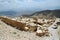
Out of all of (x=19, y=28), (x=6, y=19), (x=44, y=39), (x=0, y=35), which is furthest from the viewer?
(x=6, y=19)

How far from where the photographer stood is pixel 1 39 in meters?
15.4

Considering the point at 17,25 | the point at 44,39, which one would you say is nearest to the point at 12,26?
the point at 17,25

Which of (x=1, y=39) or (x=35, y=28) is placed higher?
(x=1, y=39)

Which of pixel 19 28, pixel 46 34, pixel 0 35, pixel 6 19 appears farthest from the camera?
pixel 6 19

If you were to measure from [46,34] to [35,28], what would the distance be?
8.62 feet

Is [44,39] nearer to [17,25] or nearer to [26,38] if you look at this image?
[26,38]

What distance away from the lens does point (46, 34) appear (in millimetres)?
20375

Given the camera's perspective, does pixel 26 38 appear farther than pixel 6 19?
No

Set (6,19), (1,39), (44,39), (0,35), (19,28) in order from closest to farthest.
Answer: (1,39) < (0,35) < (44,39) < (19,28) < (6,19)

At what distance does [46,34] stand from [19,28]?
337 centimetres

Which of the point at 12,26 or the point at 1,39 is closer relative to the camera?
the point at 1,39

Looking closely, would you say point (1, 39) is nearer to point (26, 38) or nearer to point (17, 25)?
point (26, 38)

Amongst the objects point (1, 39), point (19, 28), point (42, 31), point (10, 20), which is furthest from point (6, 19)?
point (1, 39)

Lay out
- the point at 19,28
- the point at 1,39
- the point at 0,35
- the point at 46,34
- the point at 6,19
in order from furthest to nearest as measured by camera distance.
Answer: the point at 6,19
the point at 19,28
the point at 46,34
the point at 0,35
the point at 1,39
